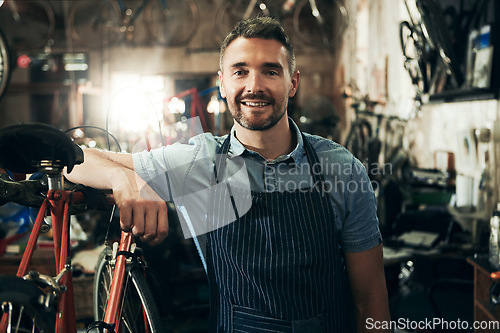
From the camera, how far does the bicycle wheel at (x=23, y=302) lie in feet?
3.19

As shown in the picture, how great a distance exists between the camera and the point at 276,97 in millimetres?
1648

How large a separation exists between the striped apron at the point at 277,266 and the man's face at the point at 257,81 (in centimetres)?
28

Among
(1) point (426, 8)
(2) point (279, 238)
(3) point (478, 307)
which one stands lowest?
(3) point (478, 307)

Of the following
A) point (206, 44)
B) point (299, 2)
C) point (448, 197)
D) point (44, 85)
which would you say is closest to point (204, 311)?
point (448, 197)

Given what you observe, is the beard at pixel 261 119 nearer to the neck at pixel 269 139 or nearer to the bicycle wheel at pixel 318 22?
the neck at pixel 269 139

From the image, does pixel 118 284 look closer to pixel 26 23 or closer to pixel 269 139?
pixel 269 139

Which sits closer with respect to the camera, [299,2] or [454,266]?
[454,266]

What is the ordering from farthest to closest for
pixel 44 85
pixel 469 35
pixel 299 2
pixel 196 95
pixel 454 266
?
1. pixel 44 85
2. pixel 299 2
3. pixel 196 95
4. pixel 469 35
5. pixel 454 266

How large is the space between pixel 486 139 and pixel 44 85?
10.2 metres

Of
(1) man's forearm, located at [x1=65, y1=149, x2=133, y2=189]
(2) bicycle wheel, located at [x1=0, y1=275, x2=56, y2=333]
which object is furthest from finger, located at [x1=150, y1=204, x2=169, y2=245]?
(2) bicycle wheel, located at [x1=0, y1=275, x2=56, y2=333]

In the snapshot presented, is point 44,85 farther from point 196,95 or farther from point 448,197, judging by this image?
point 448,197

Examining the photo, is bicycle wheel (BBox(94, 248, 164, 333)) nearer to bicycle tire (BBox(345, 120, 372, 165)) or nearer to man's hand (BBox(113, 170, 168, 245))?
man's hand (BBox(113, 170, 168, 245))

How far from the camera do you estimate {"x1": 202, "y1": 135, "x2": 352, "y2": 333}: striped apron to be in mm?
1552

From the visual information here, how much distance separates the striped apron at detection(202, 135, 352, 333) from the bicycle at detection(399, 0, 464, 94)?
2.36 m
